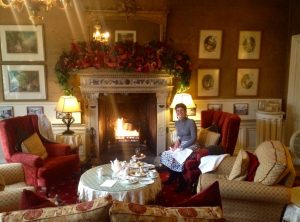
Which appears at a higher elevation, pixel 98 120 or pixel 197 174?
pixel 98 120

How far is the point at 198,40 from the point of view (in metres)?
5.07

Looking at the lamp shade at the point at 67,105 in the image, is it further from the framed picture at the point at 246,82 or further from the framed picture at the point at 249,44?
the framed picture at the point at 249,44

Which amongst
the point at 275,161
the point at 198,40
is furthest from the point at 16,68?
the point at 275,161

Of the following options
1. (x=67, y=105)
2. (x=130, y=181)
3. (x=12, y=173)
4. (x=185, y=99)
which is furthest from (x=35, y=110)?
(x=130, y=181)

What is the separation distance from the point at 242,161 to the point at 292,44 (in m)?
3.20

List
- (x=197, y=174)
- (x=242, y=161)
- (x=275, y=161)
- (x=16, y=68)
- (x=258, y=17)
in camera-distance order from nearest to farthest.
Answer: (x=275, y=161)
(x=242, y=161)
(x=197, y=174)
(x=16, y=68)
(x=258, y=17)

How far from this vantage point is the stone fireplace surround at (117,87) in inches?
189

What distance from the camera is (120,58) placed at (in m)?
4.61

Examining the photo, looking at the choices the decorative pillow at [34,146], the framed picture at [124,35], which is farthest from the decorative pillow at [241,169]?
the framed picture at [124,35]

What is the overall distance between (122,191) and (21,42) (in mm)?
3381

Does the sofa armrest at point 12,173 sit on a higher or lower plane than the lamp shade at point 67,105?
lower

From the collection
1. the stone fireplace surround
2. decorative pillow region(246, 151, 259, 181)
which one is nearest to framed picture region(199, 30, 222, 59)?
the stone fireplace surround

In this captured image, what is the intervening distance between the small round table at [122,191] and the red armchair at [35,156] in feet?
2.81

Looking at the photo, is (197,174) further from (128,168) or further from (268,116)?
(268,116)
